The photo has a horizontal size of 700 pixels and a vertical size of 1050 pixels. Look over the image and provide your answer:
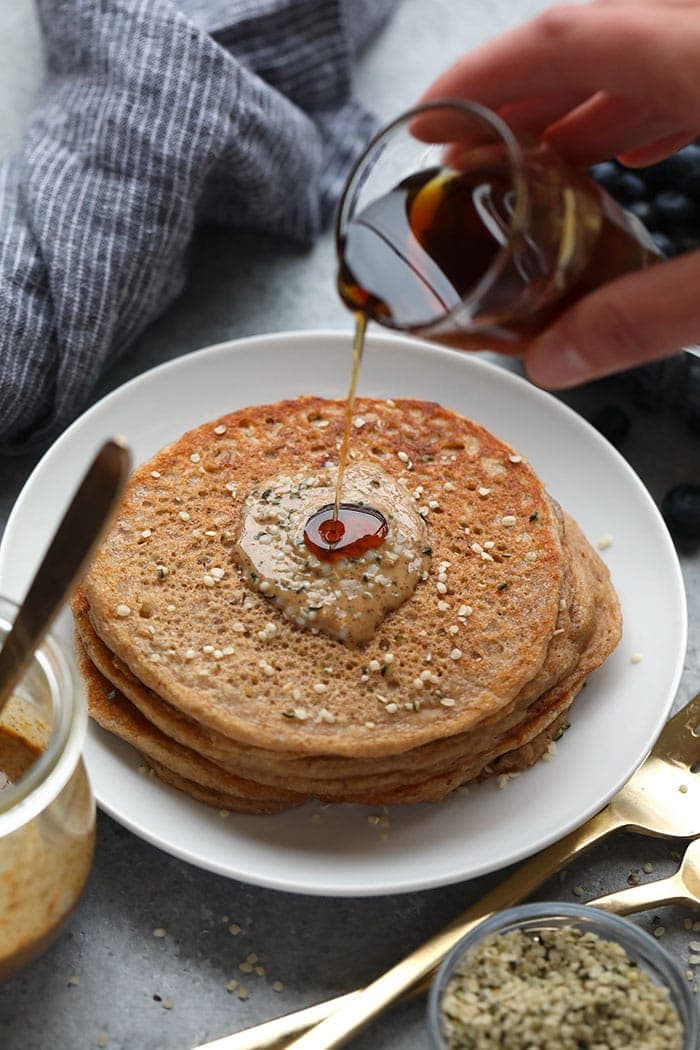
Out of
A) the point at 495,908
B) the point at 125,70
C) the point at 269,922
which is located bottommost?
the point at 269,922

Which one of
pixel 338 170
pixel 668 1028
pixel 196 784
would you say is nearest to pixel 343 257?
pixel 196 784

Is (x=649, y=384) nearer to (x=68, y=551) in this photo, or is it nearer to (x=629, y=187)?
(x=629, y=187)

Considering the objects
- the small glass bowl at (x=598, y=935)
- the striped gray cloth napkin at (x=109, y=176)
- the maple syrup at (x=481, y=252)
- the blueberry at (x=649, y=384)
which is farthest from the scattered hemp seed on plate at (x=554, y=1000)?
the striped gray cloth napkin at (x=109, y=176)

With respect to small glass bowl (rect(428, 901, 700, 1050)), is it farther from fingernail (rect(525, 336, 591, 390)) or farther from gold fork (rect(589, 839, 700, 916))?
fingernail (rect(525, 336, 591, 390))

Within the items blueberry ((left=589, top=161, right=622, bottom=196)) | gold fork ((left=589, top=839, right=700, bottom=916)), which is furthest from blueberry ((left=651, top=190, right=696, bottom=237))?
gold fork ((left=589, top=839, right=700, bottom=916))

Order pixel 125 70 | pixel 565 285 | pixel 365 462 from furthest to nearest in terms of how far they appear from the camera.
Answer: pixel 125 70, pixel 365 462, pixel 565 285

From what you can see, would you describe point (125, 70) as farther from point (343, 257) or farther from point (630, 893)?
point (630, 893)

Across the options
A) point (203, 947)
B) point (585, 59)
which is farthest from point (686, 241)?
point (203, 947)

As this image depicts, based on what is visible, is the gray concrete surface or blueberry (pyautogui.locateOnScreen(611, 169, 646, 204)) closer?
the gray concrete surface

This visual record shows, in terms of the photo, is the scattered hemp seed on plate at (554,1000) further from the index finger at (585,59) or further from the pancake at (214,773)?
the index finger at (585,59)
